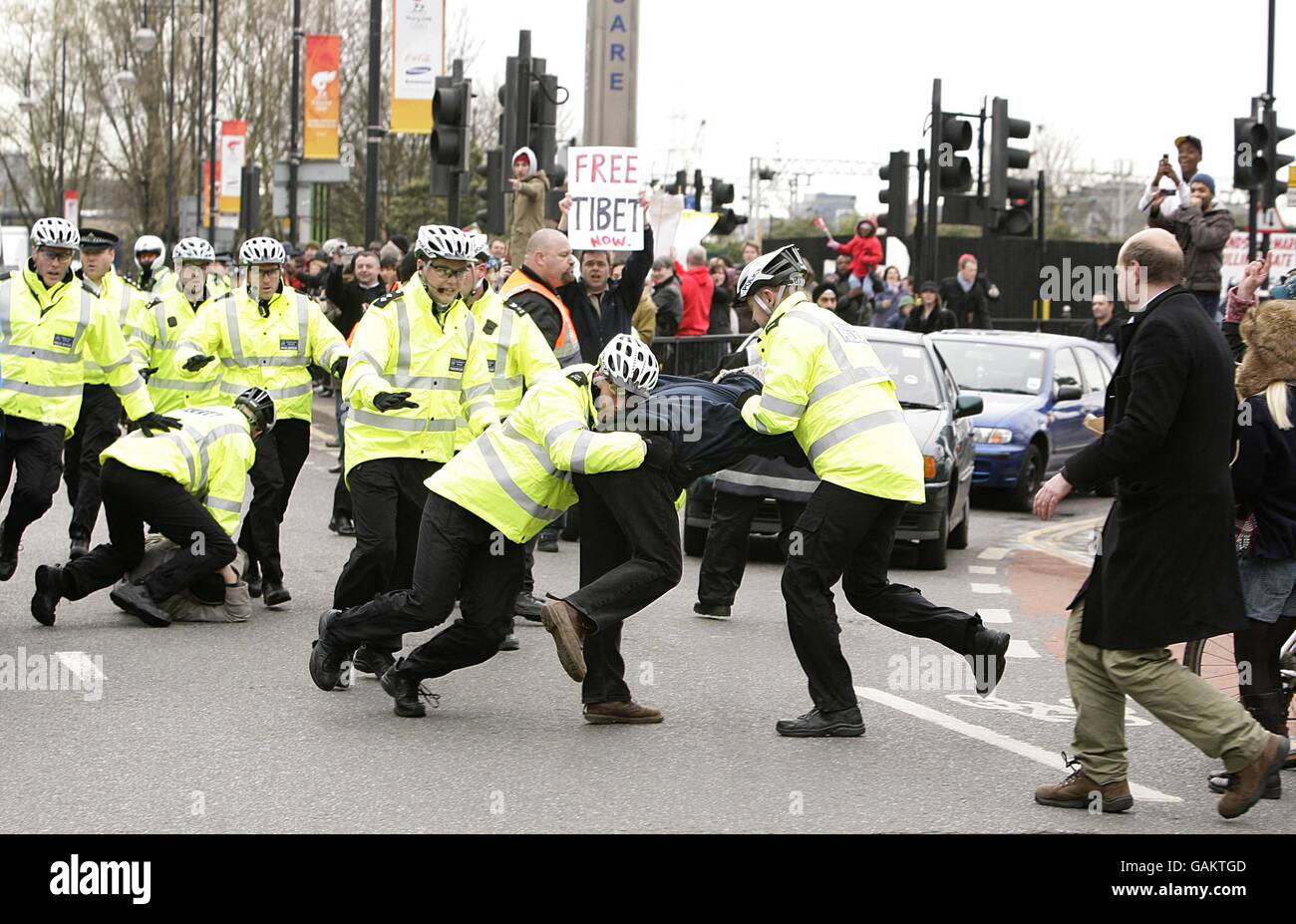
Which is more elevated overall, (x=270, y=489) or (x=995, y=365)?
(x=995, y=365)

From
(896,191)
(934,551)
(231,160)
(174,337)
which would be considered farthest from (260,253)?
(231,160)

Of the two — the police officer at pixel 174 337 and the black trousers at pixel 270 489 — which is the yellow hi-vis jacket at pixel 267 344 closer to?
the black trousers at pixel 270 489

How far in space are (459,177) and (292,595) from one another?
320 inches

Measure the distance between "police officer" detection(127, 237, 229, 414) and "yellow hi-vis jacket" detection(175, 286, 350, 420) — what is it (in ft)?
2.02

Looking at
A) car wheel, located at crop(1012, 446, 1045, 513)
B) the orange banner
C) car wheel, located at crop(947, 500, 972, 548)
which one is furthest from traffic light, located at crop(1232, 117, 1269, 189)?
the orange banner

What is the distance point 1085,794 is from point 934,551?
251 inches

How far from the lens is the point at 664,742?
7.81 meters

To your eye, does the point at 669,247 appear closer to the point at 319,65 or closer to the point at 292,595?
the point at 292,595

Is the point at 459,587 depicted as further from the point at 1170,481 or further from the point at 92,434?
the point at 92,434

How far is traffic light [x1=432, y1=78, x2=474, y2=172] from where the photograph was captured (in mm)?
18141

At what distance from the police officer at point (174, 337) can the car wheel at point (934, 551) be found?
465cm

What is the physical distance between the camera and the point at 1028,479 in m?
17.1

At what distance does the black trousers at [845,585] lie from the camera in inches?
312

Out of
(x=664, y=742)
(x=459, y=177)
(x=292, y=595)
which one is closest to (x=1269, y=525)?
(x=664, y=742)
